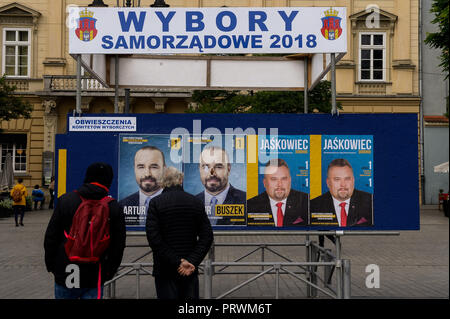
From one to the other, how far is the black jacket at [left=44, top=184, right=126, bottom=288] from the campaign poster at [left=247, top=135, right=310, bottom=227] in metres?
2.41

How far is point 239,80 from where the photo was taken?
27.9 ft

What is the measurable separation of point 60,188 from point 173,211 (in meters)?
2.07

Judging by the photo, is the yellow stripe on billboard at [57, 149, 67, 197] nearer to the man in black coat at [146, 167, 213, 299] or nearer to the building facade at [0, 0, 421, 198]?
the man in black coat at [146, 167, 213, 299]

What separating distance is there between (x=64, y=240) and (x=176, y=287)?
120 centimetres

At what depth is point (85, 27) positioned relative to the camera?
689 centimetres

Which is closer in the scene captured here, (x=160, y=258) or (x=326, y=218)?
(x=160, y=258)

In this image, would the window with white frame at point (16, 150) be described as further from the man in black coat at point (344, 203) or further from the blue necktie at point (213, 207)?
the man in black coat at point (344, 203)

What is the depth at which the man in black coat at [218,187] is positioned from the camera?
6953 mm

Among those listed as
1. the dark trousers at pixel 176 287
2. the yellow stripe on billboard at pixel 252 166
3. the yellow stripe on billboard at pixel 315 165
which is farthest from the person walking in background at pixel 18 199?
the dark trousers at pixel 176 287

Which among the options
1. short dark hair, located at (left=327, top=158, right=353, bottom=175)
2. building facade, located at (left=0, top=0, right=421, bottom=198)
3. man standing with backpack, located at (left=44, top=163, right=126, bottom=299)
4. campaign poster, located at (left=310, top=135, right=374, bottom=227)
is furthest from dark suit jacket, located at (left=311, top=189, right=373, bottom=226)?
building facade, located at (left=0, top=0, right=421, bottom=198)

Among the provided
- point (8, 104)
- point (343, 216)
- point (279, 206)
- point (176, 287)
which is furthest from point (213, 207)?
point (8, 104)

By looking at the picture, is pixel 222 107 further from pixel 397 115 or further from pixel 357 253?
pixel 397 115

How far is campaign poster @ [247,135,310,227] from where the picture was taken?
696cm
